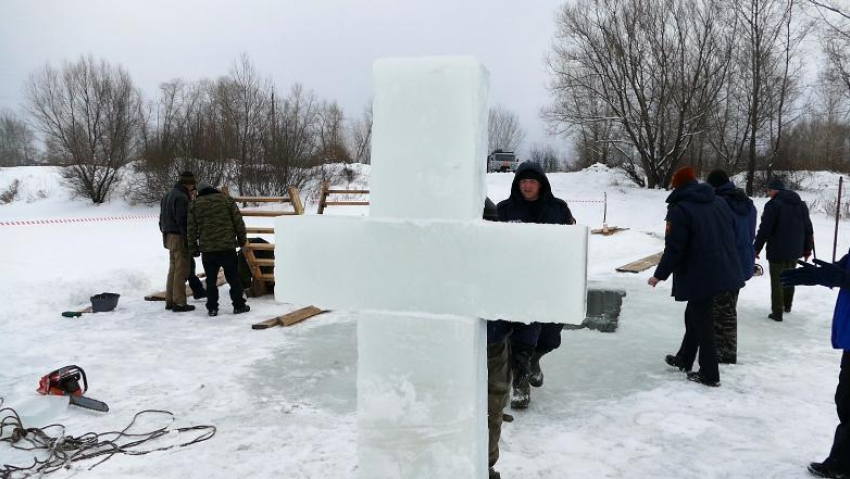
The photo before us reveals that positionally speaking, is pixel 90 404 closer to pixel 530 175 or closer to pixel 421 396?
pixel 421 396

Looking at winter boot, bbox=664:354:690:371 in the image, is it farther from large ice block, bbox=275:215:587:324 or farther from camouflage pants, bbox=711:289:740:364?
large ice block, bbox=275:215:587:324

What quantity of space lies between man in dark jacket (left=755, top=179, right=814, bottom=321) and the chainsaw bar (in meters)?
6.48

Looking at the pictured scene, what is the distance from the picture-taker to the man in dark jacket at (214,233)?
21.6 feet

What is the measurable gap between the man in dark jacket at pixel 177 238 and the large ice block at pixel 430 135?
5805mm

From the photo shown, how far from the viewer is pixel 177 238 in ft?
22.7

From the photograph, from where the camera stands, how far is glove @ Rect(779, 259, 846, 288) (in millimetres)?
2826

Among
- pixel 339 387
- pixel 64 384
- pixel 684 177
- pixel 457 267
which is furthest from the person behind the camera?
pixel 684 177

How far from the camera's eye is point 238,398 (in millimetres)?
4160

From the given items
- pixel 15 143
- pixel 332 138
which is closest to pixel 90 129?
pixel 332 138

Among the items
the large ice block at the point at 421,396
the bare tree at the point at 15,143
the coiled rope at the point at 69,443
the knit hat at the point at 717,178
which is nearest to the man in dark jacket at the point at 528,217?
the large ice block at the point at 421,396

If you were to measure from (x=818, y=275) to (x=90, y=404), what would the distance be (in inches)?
181

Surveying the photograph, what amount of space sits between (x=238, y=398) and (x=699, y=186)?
12.8ft

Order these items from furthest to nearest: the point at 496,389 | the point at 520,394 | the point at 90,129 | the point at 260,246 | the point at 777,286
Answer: the point at 90,129, the point at 260,246, the point at 777,286, the point at 520,394, the point at 496,389

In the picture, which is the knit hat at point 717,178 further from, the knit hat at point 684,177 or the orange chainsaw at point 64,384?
the orange chainsaw at point 64,384
